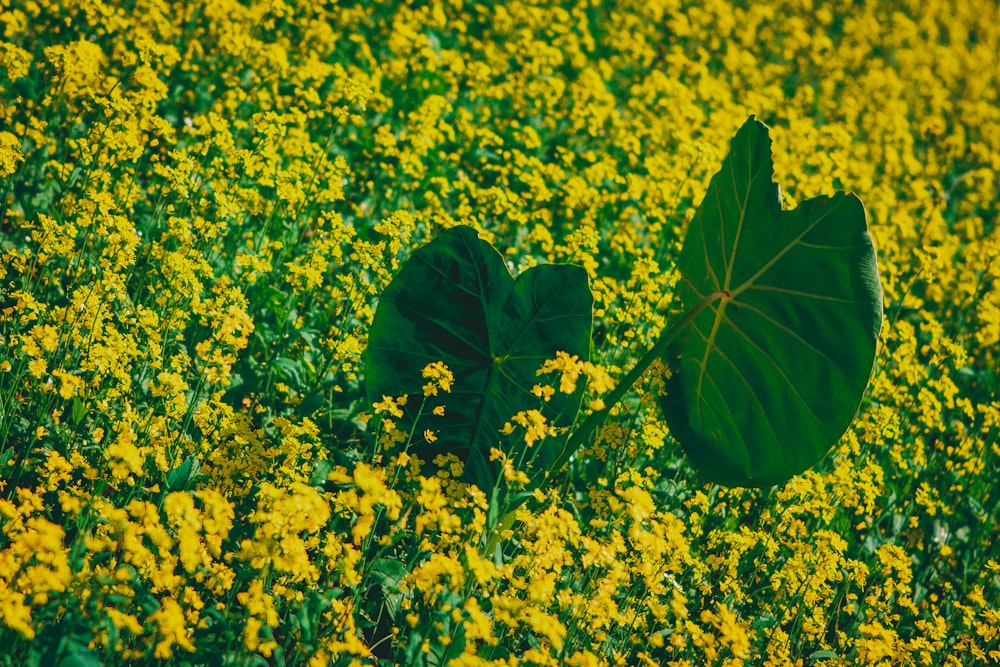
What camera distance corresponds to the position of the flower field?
2.52 m

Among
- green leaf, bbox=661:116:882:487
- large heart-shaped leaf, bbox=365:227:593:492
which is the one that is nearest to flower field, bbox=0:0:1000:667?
large heart-shaped leaf, bbox=365:227:593:492

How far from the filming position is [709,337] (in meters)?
3.48

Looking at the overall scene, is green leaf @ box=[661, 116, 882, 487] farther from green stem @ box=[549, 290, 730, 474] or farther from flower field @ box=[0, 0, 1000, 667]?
flower field @ box=[0, 0, 1000, 667]

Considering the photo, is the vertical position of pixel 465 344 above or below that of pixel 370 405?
above

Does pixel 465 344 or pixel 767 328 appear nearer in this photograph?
pixel 767 328

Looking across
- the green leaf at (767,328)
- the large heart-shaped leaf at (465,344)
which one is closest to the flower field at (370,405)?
the large heart-shaped leaf at (465,344)

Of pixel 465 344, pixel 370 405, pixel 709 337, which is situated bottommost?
pixel 370 405

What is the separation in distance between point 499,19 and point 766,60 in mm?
3537

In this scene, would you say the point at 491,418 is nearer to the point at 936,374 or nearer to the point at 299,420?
the point at 299,420

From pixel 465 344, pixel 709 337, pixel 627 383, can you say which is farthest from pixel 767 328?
pixel 465 344

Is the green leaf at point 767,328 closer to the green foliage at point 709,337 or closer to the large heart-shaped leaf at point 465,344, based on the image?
the green foliage at point 709,337

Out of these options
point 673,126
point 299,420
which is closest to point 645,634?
point 299,420

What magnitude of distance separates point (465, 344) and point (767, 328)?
1079 mm

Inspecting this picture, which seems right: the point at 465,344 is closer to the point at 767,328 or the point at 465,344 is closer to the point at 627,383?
the point at 627,383
